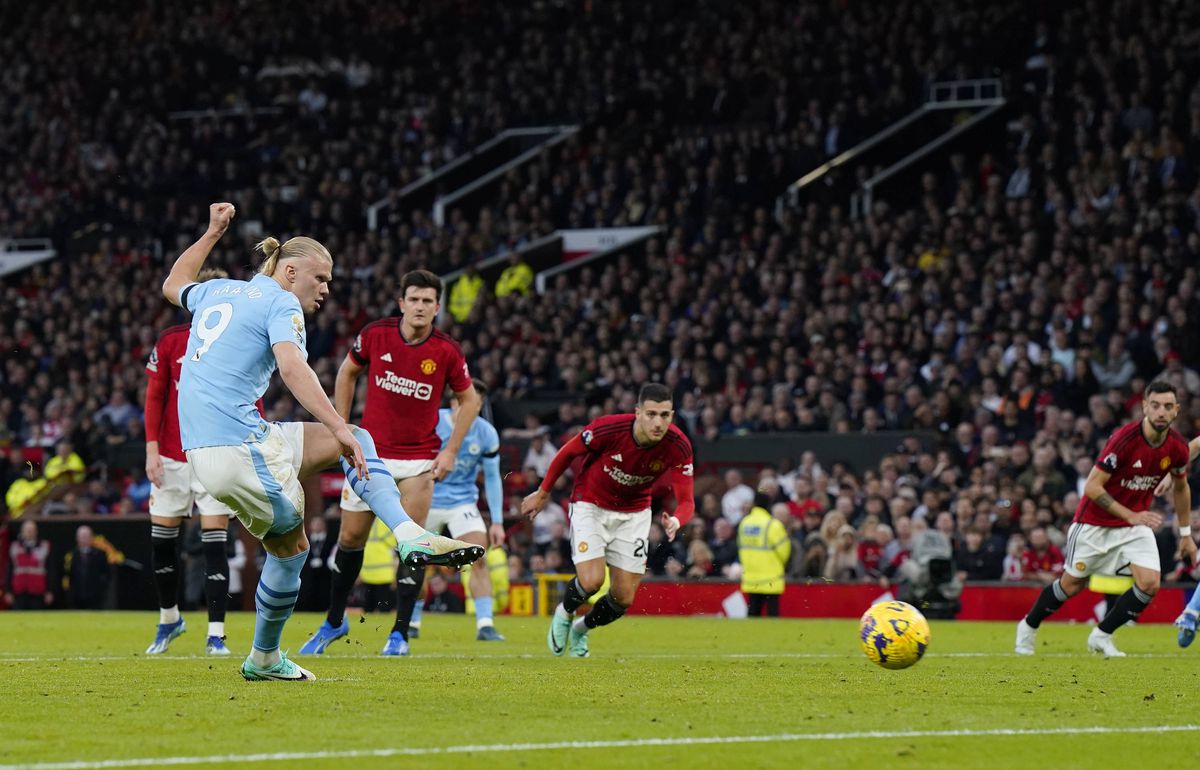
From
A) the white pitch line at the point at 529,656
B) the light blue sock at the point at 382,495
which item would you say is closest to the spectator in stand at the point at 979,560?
the white pitch line at the point at 529,656

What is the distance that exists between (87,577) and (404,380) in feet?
46.8


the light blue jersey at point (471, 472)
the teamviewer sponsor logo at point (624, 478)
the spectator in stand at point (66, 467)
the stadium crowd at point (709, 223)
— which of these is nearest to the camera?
the teamviewer sponsor logo at point (624, 478)

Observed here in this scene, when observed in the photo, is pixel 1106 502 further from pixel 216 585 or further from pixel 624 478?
pixel 216 585

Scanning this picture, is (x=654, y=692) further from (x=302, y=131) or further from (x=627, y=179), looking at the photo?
(x=302, y=131)

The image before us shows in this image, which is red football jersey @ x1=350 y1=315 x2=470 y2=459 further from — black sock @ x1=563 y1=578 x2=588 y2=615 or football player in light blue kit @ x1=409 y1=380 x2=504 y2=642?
football player in light blue kit @ x1=409 y1=380 x2=504 y2=642

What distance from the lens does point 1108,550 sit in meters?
13.4

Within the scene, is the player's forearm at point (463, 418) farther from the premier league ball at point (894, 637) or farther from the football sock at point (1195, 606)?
the football sock at point (1195, 606)

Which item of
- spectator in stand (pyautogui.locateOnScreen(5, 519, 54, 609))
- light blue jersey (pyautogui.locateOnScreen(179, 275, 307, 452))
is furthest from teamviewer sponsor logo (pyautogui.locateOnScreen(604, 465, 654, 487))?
spectator in stand (pyautogui.locateOnScreen(5, 519, 54, 609))

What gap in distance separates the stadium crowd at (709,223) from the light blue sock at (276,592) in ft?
43.5

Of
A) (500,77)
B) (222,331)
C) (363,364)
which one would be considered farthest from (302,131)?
(222,331)

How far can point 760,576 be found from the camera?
21.3 m

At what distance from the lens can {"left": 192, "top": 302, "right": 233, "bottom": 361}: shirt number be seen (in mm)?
8516

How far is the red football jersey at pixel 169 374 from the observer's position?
1230cm

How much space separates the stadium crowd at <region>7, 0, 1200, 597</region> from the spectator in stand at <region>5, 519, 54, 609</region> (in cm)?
123
